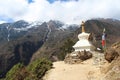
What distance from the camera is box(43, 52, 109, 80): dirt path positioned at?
35728 millimetres

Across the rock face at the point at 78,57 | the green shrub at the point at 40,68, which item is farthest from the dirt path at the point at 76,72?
the rock face at the point at 78,57

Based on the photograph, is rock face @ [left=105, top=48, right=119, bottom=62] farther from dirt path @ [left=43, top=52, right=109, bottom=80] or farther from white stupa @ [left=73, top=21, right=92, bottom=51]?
white stupa @ [left=73, top=21, right=92, bottom=51]

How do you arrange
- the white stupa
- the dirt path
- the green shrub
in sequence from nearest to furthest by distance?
the dirt path
the green shrub
the white stupa

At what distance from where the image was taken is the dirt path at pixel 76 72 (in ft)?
117

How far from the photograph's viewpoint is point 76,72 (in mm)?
38219

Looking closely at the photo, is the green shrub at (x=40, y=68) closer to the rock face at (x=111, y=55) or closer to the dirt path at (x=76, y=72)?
the dirt path at (x=76, y=72)

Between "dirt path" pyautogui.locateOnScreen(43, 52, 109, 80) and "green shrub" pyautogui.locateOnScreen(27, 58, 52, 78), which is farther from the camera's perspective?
"green shrub" pyautogui.locateOnScreen(27, 58, 52, 78)

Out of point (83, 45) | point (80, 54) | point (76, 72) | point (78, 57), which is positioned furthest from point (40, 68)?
Result: point (83, 45)

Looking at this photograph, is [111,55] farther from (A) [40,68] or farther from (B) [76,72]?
(A) [40,68]

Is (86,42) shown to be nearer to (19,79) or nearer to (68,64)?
(68,64)

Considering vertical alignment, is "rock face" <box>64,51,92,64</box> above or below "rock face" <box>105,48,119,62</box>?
below

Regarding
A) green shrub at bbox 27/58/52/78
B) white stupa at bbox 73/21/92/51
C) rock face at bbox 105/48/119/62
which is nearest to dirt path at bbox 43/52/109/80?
green shrub at bbox 27/58/52/78

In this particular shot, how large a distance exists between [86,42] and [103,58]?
9.04 metres

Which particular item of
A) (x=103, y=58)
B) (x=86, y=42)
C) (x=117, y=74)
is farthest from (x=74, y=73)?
(x=86, y=42)
